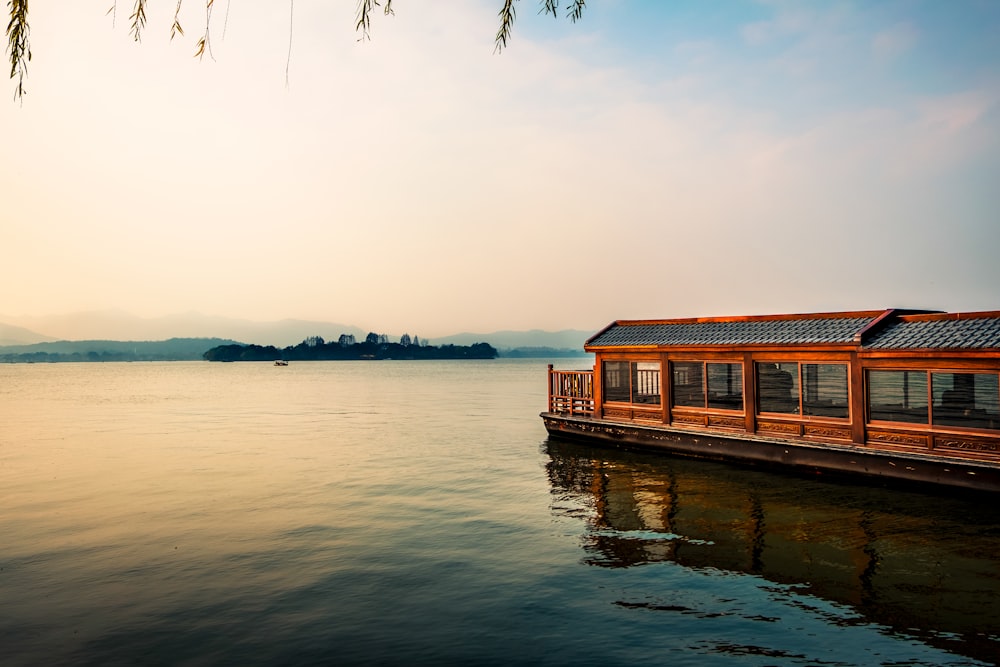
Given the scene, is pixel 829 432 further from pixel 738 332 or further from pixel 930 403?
pixel 738 332

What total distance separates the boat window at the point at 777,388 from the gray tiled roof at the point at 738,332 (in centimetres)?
104

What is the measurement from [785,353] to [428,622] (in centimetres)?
1466

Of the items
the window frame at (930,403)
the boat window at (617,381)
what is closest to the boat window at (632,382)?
the boat window at (617,381)

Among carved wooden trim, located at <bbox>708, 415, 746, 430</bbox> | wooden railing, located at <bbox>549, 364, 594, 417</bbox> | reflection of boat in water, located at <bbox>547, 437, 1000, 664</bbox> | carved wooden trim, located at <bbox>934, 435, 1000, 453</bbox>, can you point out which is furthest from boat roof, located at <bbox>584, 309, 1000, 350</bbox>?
reflection of boat in water, located at <bbox>547, 437, 1000, 664</bbox>

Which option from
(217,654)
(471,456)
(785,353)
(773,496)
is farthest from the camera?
(471,456)

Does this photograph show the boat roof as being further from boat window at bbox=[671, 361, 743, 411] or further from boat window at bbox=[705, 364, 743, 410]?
boat window at bbox=[705, 364, 743, 410]

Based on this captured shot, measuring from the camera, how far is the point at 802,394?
2027 centimetres

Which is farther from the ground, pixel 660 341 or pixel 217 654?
pixel 660 341

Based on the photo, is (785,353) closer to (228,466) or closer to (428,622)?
(428,622)

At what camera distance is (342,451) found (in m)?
29.9

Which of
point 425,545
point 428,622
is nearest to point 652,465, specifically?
Result: point 425,545

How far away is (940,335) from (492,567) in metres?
13.0

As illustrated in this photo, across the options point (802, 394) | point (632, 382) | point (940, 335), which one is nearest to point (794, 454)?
point (802, 394)

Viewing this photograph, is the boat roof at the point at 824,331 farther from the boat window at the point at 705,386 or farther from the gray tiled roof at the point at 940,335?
the boat window at the point at 705,386
